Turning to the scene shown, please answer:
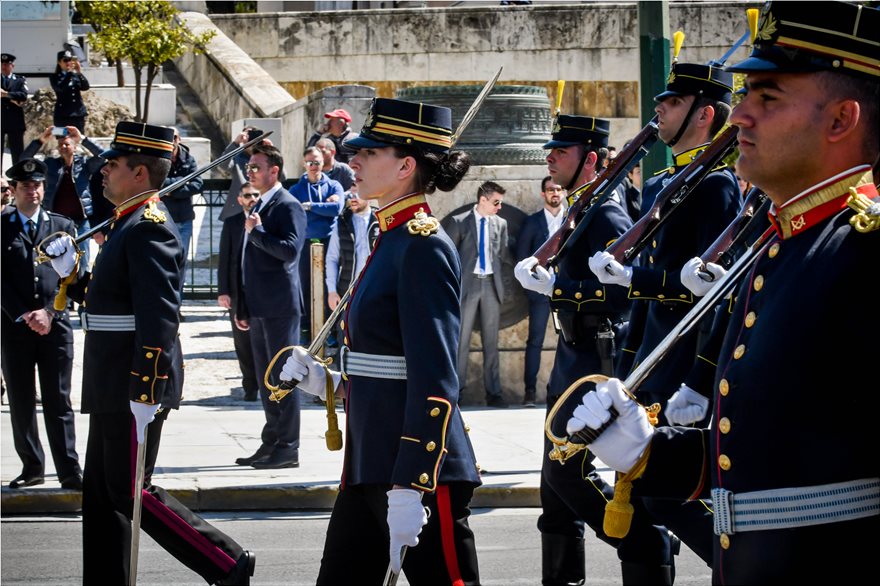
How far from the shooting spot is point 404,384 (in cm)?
465

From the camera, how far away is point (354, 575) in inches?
181

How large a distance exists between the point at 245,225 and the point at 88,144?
5621 mm

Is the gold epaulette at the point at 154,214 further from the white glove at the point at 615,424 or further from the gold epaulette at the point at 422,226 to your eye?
the white glove at the point at 615,424

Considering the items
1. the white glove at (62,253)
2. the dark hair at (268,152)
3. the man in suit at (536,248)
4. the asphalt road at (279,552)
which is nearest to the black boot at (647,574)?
the asphalt road at (279,552)

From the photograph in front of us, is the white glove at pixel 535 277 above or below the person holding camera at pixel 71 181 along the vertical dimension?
above

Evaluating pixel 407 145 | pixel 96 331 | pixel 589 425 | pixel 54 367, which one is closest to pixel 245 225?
pixel 54 367

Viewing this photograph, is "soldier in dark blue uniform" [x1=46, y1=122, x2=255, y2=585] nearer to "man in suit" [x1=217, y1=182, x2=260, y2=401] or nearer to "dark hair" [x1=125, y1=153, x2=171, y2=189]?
"dark hair" [x1=125, y1=153, x2=171, y2=189]

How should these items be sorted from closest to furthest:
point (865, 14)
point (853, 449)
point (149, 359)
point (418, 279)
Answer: point (853, 449)
point (865, 14)
point (418, 279)
point (149, 359)

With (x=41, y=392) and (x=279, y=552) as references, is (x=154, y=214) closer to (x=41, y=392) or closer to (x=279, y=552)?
(x=279, y=552)

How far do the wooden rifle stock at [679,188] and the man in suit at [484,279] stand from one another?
20.2 feet

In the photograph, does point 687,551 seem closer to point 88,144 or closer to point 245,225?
point 245,225

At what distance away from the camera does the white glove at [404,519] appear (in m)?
4.32

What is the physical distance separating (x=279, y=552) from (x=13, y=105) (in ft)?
43.6

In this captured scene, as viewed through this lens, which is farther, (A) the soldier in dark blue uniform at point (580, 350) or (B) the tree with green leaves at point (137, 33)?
(B) the tree with green leaves at point (137, 33)
